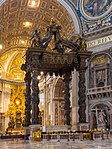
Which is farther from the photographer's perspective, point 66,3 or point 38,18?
point 38,18

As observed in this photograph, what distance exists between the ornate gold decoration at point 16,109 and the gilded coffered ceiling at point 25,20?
18.5ft

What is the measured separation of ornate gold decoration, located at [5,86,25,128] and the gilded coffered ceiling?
18.5 feet

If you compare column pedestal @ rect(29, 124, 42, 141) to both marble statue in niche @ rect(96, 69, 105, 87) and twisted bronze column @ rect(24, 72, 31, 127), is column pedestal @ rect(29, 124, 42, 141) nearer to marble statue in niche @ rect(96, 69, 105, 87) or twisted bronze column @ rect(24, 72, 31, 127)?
twisted bronze column @ rect(24, 72, 31, 127)

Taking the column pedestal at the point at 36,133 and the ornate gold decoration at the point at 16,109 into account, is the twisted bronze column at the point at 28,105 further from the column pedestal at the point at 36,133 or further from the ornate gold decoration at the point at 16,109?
the ornate gold decoration at the point at 16,109

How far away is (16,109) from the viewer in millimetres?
33281

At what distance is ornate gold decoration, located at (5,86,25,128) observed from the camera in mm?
32141

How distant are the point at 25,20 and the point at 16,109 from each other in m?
11.7

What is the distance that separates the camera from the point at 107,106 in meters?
18.9

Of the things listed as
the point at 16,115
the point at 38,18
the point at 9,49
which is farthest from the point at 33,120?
the point at 16,115

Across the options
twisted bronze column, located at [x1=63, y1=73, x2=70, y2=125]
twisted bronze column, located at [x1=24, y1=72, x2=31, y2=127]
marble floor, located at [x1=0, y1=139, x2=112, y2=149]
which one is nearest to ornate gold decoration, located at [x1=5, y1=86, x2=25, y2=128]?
twisted bronze column, located at [x1=24, y1=72, x2=31, y2=127]

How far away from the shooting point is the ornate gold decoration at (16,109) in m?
32.1

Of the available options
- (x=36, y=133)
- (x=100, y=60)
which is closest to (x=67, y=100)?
(x=36, y=133)

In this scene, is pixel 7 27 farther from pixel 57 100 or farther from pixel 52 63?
pixel 52 63

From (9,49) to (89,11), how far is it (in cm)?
1115
